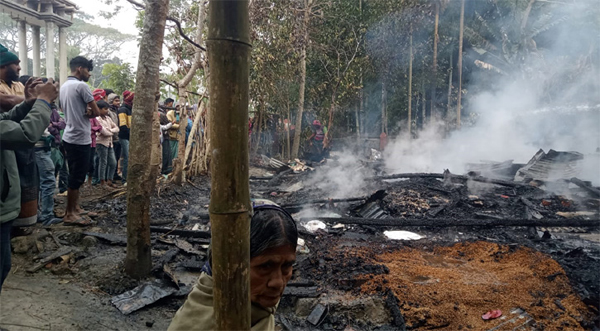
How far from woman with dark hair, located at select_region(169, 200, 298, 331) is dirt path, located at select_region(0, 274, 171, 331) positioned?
239cm

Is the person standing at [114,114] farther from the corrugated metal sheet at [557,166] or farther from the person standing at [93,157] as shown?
the corrugated metal sheet at [557,166]

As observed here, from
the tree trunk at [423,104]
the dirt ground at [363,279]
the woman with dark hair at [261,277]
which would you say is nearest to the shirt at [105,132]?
the dirt ground at [363,279]

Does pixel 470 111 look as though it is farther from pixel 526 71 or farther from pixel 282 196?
pixel 282 196

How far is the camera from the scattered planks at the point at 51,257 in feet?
12.8

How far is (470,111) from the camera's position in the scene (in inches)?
933

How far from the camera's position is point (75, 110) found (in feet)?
16.8

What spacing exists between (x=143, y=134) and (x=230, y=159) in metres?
3.29

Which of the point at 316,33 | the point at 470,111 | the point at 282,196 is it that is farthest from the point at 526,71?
the point at 282,196

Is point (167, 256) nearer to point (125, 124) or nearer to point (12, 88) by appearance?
point (12, 88)

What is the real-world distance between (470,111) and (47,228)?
2460cm

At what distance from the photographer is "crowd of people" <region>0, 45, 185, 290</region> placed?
255 cm

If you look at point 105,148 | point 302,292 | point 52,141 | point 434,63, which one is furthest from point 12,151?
point 434,63

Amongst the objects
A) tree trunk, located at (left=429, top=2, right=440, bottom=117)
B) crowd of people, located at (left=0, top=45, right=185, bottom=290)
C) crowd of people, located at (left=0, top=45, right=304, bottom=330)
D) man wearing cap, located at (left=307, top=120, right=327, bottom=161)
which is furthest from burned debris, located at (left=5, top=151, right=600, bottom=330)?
tree trunk, located at (left=429, top=2, right=440, bottom=117)

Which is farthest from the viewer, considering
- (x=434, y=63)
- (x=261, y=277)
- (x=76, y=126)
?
(x=434, y=63)
